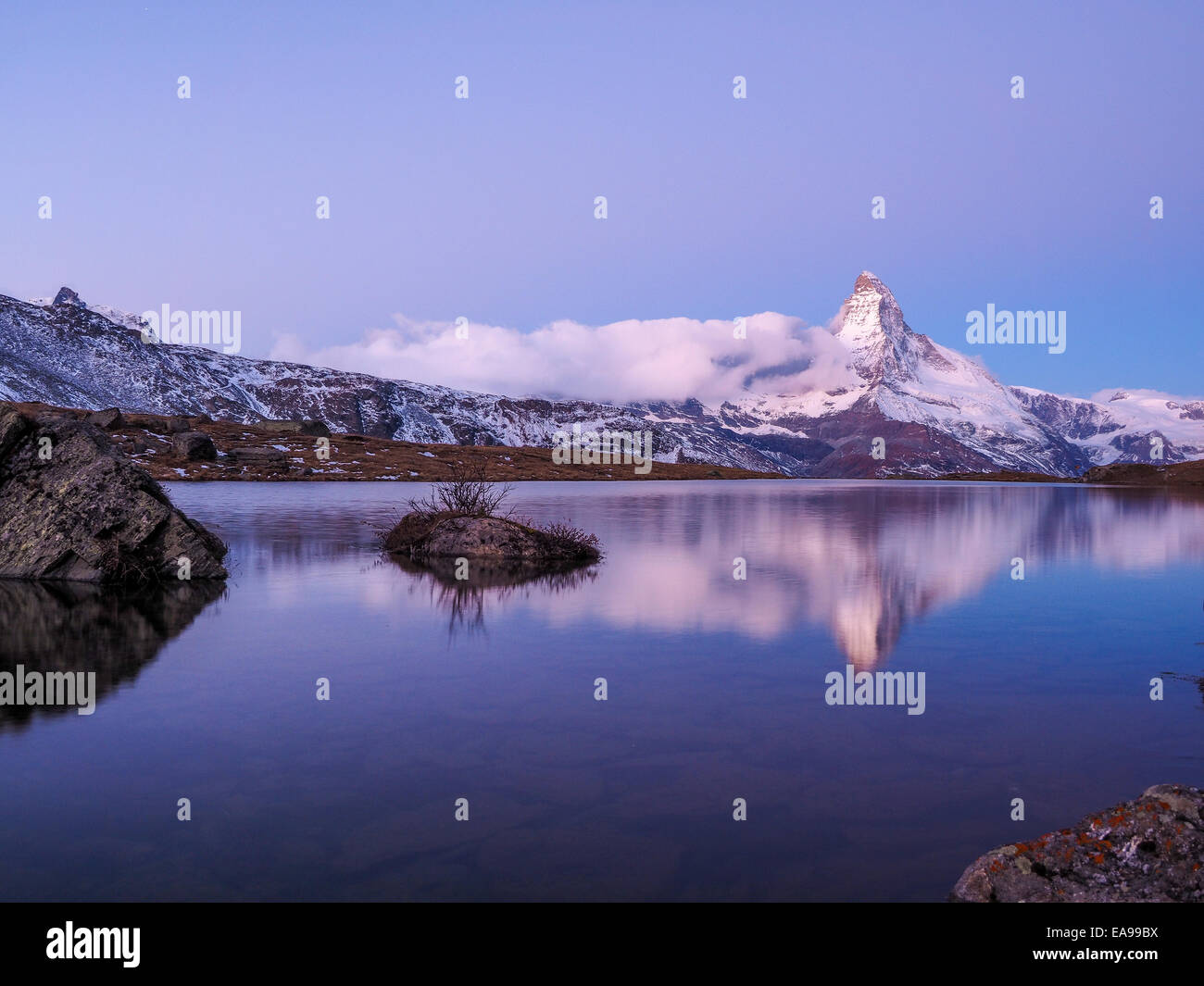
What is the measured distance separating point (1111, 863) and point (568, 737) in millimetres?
5873

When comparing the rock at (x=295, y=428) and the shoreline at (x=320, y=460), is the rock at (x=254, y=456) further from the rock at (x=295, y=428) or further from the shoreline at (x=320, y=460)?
the rock at (x=295, y=428)

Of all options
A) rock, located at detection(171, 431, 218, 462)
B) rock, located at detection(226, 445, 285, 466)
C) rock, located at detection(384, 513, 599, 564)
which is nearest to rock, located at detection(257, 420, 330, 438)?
rock, located at detection(226, 445, 285, 466)

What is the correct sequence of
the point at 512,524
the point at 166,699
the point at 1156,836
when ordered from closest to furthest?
the point at 1156,836, the point at 166,699, the point at 512,524

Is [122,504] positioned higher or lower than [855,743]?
higher

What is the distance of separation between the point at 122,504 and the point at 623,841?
19483mm

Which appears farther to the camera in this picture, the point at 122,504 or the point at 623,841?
the point at 122,504

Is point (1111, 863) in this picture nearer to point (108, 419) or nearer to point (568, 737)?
point (568, 737)

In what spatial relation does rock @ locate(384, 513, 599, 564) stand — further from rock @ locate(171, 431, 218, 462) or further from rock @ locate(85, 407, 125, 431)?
rock @ locate(85, 407, 125, 431)

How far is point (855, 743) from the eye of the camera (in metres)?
10.4

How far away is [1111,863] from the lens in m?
6.34

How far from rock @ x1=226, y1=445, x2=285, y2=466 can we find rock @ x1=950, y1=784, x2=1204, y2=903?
11100cm
